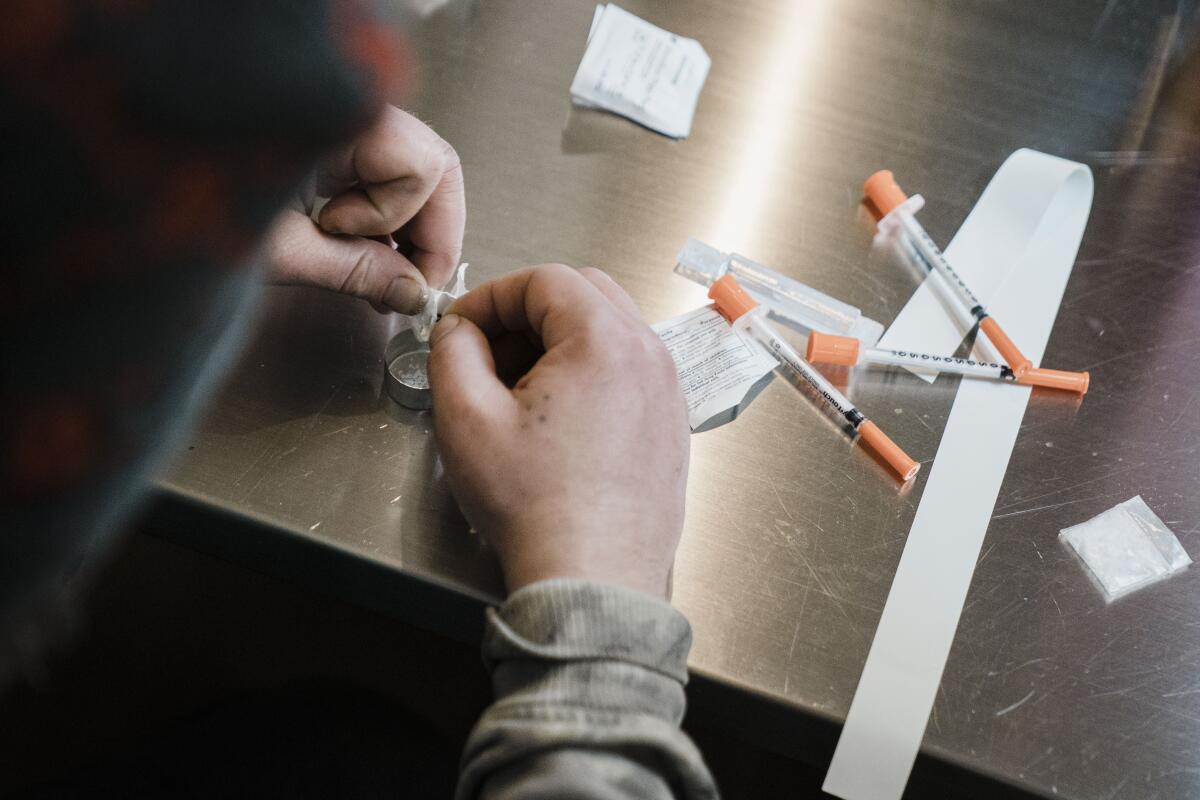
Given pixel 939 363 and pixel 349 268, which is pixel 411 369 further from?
pixel 939 363

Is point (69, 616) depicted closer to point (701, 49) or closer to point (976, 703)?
point (976, 703)

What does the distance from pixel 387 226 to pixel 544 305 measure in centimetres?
16

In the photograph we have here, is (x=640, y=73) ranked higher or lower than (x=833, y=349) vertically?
higher

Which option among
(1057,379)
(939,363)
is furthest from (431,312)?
(1057,379)

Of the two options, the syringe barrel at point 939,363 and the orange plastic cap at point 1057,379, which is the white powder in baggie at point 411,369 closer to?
the syringe barrel at point 939,363

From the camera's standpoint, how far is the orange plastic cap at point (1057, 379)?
0.92 meters

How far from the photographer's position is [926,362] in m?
0.92

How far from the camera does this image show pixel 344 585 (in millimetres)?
761

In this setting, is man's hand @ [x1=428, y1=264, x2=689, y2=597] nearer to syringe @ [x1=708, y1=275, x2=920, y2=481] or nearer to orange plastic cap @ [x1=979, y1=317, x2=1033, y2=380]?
syringe @ [x1=708, y1=275, x2=920, y2=481]

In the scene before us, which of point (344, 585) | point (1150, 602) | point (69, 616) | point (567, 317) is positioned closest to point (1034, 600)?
point (1150, 602)

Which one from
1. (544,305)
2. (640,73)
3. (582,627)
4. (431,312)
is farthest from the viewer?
(640,73)

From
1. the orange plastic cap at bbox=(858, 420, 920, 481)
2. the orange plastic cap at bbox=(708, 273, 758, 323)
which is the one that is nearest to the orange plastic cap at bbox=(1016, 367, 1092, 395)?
the orange plastic cap at bbox=(858, 420, 920, 481)

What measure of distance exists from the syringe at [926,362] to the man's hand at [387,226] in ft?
1.11

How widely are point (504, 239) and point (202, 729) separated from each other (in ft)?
1.65
